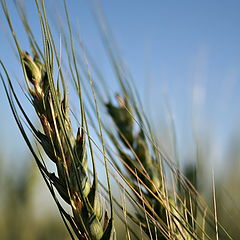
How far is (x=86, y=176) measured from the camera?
0.56 metres

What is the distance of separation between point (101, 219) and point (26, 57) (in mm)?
268

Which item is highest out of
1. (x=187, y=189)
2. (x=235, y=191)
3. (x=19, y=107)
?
(x=19, y=107)

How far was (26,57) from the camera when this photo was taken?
2.08 ft

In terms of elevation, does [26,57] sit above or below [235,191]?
above

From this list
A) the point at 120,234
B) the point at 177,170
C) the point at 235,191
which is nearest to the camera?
the point at 177,170

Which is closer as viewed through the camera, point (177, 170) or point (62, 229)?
point (177, 170)

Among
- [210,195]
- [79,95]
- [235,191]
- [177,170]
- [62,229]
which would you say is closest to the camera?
[79,95]

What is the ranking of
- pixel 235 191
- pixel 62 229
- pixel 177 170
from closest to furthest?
pixel 177 170, pixel 235 191, pixel 62 229

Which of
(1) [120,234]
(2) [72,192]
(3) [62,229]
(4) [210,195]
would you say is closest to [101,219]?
(2) [72,192]

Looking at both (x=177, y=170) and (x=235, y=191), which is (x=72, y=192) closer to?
(x=177, y=170)

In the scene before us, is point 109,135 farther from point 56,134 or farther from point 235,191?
point 235,191

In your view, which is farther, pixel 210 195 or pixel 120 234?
pixel 120 234

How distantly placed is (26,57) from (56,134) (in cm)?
15

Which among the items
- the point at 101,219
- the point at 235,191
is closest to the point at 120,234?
the point at 235,191
